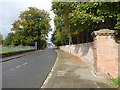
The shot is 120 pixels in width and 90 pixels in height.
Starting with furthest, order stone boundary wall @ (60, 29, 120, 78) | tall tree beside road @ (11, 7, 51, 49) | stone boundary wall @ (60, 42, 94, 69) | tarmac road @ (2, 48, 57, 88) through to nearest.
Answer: tall tree beside road @ (11, 7, 51, 49), stone boundary wall @ (60, 42, 94, 69), stone boundary wall @ (60, 29, 120, 78), tarmac road @ (2, 48, 57, 88)

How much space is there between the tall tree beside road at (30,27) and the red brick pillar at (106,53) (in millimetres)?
37266

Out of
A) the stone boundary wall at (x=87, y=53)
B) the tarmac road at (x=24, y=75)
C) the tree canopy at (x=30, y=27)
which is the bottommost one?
the tarmac road at (x=24, y=75)

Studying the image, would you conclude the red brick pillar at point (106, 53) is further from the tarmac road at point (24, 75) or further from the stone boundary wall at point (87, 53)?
the tarmac road at point (24, 75)

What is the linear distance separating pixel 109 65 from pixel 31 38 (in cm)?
3898

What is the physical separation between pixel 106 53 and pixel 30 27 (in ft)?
128

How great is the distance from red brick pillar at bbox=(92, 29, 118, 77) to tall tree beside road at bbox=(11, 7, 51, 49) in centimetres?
3727

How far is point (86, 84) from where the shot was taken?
4684 mm

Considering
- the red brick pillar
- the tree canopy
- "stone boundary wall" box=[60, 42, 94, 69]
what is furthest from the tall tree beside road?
the red brick pillar

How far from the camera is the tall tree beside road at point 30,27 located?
135ft

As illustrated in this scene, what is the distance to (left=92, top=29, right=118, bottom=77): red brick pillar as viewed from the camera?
576 cm

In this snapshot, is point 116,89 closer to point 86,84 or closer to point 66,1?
point 86,84

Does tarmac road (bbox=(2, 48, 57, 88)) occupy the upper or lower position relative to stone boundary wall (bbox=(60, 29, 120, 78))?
lower

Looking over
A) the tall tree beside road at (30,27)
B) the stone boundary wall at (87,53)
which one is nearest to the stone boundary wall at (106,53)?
the stone boundary wall at (87,53)

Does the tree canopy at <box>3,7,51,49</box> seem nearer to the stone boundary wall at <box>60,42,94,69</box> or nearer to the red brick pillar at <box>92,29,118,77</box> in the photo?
the stone boundary wall at <box>60,42,94,69</box>
